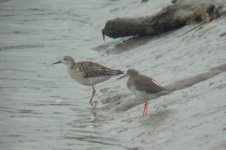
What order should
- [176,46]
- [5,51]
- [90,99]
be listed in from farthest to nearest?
[5,51] < [176,46] < [90,99]

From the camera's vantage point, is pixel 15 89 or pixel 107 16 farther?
pixel 107 16

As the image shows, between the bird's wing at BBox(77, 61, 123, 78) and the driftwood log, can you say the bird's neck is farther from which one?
the driftwood log

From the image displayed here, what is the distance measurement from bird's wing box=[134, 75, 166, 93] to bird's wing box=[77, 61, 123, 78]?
80.2 inches

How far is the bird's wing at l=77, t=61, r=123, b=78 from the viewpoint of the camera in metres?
16.5

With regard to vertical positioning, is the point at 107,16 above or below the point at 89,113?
below

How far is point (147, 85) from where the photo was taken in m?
14.0

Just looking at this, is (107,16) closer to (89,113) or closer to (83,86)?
(83,86)

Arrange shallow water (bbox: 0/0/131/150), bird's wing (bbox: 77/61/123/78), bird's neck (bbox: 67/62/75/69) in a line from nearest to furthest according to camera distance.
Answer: shallow water (bbox: 0/0/131/150) → bird's wing (bbox: 77/61/123/78) → bird's neck (bbox: 67/62/75/69)

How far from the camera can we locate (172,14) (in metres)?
19.6

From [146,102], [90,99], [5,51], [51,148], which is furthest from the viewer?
[5,51]

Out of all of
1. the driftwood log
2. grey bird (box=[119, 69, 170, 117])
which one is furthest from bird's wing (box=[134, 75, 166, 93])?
the driftwood log

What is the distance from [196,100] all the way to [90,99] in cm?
345

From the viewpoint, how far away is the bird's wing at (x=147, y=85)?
13.9 meters

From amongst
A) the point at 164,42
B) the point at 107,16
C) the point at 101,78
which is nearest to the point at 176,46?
the point at 164,42
